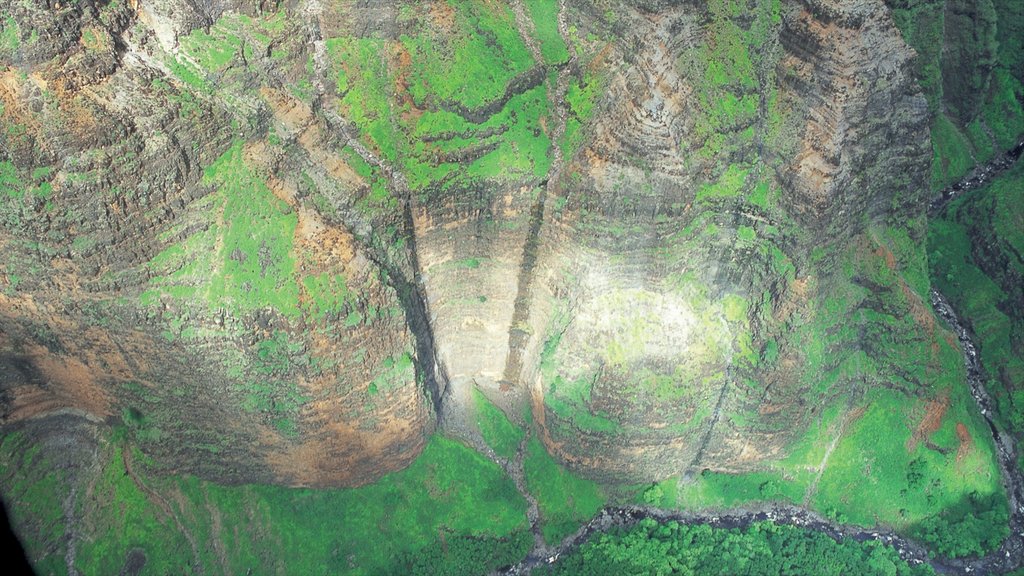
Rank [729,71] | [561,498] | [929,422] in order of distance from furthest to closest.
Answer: [929,422], [561,498], [729,71]

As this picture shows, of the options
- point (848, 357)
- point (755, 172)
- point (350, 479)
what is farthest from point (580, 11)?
point (350, 479)

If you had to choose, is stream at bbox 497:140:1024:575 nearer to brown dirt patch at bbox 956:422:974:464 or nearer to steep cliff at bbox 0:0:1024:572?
steep cliff at bbox 0:0:1024:572

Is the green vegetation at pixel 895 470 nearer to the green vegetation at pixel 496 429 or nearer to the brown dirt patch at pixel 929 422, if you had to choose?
the brown dirt patch at pixel 929 422

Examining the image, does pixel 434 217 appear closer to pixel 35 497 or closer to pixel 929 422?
pixel 35 497

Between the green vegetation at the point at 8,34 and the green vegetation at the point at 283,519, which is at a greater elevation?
the green vegetation at the point at 8,34

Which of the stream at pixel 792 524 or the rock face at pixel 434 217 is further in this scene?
the stream at pixel 792 524

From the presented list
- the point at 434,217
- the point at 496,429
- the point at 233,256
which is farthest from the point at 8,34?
the point at 496,429

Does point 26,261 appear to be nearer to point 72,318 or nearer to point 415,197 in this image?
point 72,318

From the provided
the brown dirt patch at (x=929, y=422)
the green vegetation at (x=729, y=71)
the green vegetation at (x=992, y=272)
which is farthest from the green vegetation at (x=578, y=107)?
the green vegetation at (x=992, y=272)
